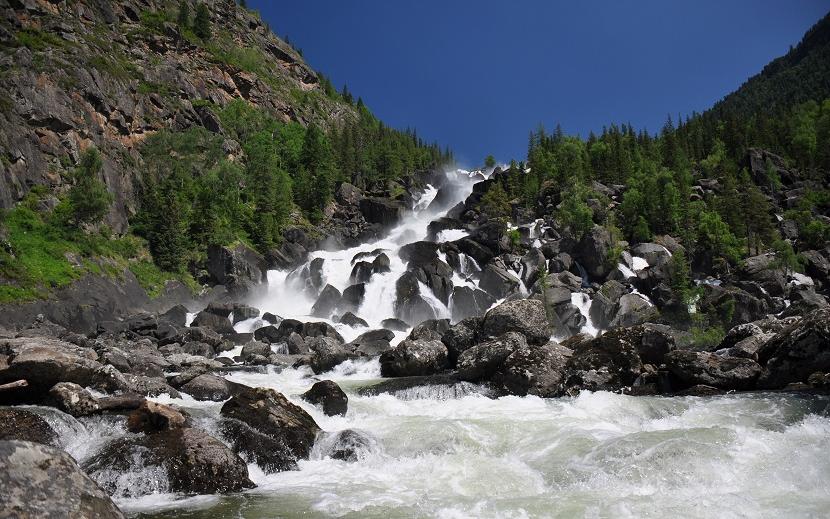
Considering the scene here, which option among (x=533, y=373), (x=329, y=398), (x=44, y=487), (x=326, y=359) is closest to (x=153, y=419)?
(x=329, y=398)

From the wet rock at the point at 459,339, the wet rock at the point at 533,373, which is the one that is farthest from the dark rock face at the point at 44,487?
the wet rock at the point at 459,339

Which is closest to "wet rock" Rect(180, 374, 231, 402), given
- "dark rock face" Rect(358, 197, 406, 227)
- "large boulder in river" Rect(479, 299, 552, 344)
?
"large boulder in river" Rect(479, 299, 552, 344)

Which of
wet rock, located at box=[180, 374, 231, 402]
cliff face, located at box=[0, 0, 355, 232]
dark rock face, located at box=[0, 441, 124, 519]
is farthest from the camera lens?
cliff face, located at box=[0, 0, 355, 232]

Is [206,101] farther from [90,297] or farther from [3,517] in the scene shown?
[3,517]

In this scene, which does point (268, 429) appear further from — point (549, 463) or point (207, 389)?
point (549, 463)

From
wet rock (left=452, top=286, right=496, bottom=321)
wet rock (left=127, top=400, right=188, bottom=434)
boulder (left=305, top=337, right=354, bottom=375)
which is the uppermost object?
wet rock (left=452, top=286, right=496, bottom=321)

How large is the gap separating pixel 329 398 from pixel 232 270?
41778 millimetres

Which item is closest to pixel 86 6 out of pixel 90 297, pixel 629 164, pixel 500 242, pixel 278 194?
pixel 278 194

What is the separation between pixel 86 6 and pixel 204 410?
9361cm

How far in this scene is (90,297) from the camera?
1535 inches

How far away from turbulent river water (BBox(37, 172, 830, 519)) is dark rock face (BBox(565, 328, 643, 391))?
1834 millimetres

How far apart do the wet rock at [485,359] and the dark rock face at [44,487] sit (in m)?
16.8

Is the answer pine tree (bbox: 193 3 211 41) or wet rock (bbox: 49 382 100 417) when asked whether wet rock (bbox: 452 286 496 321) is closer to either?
wet rock (bbox: 49 382 100 417)

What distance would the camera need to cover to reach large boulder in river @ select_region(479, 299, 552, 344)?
2508 cm
